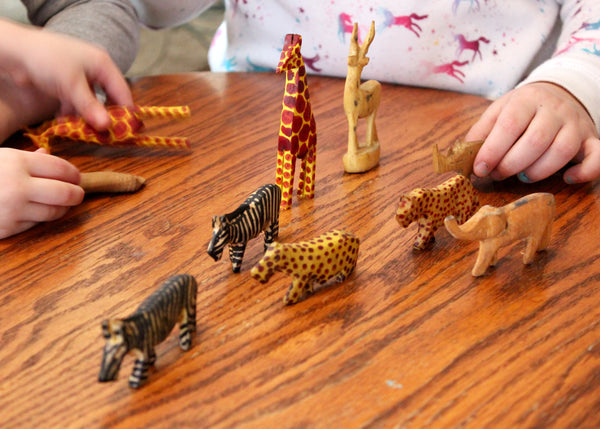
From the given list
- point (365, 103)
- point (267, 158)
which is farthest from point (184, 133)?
point (365, 103)

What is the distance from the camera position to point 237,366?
1.59ft

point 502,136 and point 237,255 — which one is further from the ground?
point 502,136

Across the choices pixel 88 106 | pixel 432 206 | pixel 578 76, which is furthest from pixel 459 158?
pixel 88 106

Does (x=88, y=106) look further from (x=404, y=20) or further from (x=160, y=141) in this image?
(x=404, y=20)

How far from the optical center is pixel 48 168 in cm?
72

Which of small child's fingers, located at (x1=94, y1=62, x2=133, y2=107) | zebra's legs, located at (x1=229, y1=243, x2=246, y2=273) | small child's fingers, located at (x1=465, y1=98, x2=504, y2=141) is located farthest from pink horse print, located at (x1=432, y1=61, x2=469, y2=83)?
zebra's legs, located at (x1=229, y1=243, x2=246, y2=273)

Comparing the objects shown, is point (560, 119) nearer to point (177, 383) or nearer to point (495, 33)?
point (495, 33)

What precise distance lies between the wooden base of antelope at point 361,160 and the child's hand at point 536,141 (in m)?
0.12

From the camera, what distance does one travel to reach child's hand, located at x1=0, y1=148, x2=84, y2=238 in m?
0.67

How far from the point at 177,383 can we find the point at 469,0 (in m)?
0.82

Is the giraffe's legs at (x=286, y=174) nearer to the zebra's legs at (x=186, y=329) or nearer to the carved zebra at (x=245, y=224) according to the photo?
the carved zebra at (x=245, y=224)

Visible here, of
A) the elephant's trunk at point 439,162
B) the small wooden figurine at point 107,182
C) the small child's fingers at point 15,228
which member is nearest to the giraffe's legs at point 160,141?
the small wooden figurine at point 107,182

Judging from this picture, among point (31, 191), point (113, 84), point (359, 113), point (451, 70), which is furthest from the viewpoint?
point (451, 70)

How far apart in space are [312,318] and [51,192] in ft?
1.09
